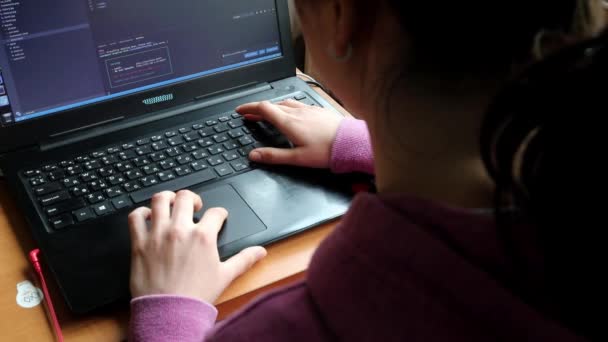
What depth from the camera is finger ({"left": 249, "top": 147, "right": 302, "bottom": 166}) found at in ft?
2.58

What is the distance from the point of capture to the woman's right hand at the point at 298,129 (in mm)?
787

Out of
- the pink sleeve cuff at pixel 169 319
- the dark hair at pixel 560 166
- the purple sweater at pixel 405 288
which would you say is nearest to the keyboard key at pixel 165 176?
the pink sleeve cuff at pixel 169 319

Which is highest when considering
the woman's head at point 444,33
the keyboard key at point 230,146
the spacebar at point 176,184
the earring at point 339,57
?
the woman's head at point 444,33

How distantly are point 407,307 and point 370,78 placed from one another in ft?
0.60

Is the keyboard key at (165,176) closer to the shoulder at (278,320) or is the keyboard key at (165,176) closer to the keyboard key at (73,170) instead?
the keyboard key at (73,170)

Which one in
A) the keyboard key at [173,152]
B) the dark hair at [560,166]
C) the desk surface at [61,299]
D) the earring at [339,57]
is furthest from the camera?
the keyboard key at [173,152]

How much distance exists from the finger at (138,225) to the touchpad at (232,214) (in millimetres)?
60

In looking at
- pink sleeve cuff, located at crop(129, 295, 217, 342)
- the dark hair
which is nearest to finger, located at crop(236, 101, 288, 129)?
pink sleeve cuff, located at crop(129, 295, 217, 342)

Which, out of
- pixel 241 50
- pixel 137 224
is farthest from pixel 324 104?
pixel 137 224

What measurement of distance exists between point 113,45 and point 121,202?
0.24m

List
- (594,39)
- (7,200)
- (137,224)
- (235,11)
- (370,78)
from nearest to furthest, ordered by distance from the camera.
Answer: (594,39)
(370,78)
(137,224)
(7,200)
(235,11)

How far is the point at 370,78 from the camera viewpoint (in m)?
0.48

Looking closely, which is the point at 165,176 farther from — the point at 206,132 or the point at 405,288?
the point at 405,288

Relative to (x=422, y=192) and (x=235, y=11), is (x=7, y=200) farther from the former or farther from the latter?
(x=422, y=192)
